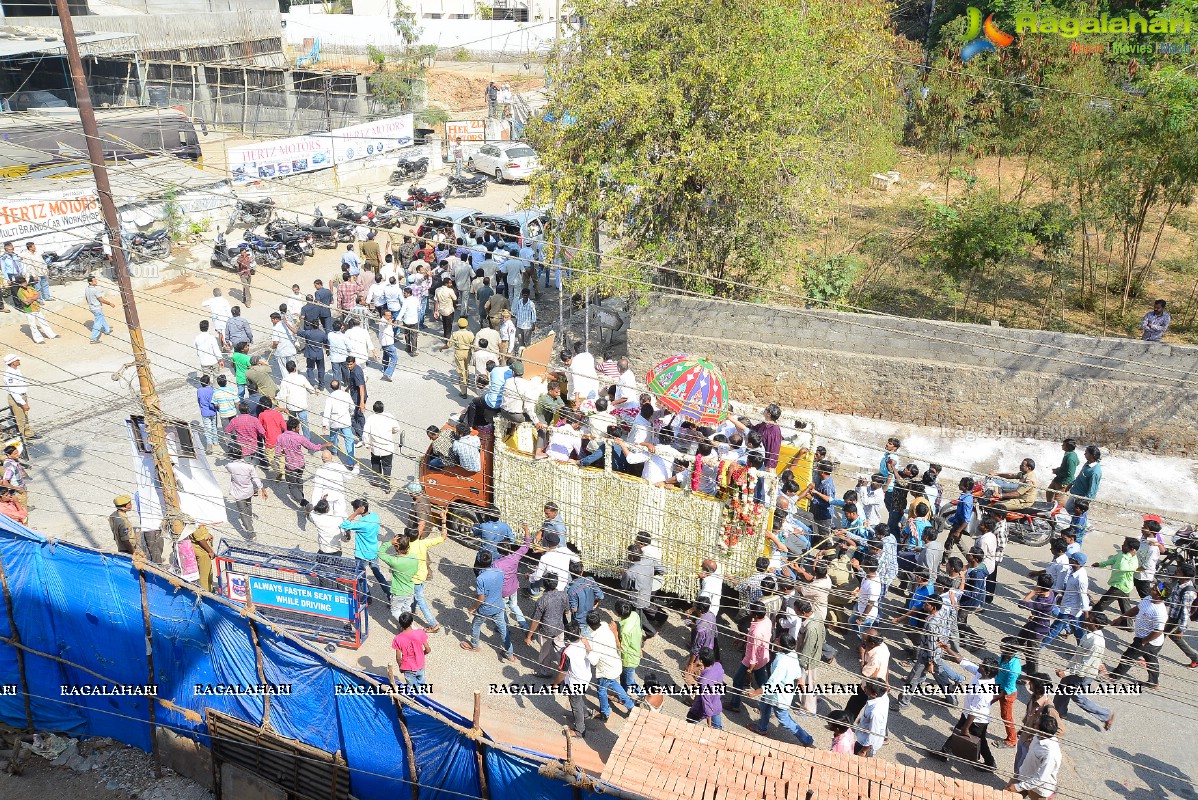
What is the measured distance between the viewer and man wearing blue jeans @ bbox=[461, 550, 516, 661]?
892cm

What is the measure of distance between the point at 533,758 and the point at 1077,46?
78.0ft

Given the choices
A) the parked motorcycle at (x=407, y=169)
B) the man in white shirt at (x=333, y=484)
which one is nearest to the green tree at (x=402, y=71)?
the parked motorcycle at (x=407, y=169)

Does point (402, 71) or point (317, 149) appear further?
point (402, 71)

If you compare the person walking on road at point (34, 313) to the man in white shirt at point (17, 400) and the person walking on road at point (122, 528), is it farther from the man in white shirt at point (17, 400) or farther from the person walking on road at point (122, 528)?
the person walking on road at point (122, 528)

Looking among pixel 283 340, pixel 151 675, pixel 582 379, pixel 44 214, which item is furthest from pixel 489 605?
pixel 44 214

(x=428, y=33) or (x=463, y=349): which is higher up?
(x=428, y=33)

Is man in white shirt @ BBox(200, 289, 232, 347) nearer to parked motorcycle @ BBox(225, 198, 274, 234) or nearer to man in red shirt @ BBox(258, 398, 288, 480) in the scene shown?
man in red shirt @ BBox(258, 398, 288, 480)

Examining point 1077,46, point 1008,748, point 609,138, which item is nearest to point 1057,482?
point 1008,748

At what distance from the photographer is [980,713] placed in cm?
809

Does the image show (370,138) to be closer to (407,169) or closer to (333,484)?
(407,169)

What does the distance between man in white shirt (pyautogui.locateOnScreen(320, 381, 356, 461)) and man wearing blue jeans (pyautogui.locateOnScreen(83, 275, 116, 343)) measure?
21.1ft

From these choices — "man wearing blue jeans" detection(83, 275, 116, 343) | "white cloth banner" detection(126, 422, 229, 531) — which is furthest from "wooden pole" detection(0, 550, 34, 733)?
"man wearing blue jeans" detection(83, 275, 116, 343)

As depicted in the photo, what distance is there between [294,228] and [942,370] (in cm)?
1452

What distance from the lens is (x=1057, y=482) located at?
38.1 feet
